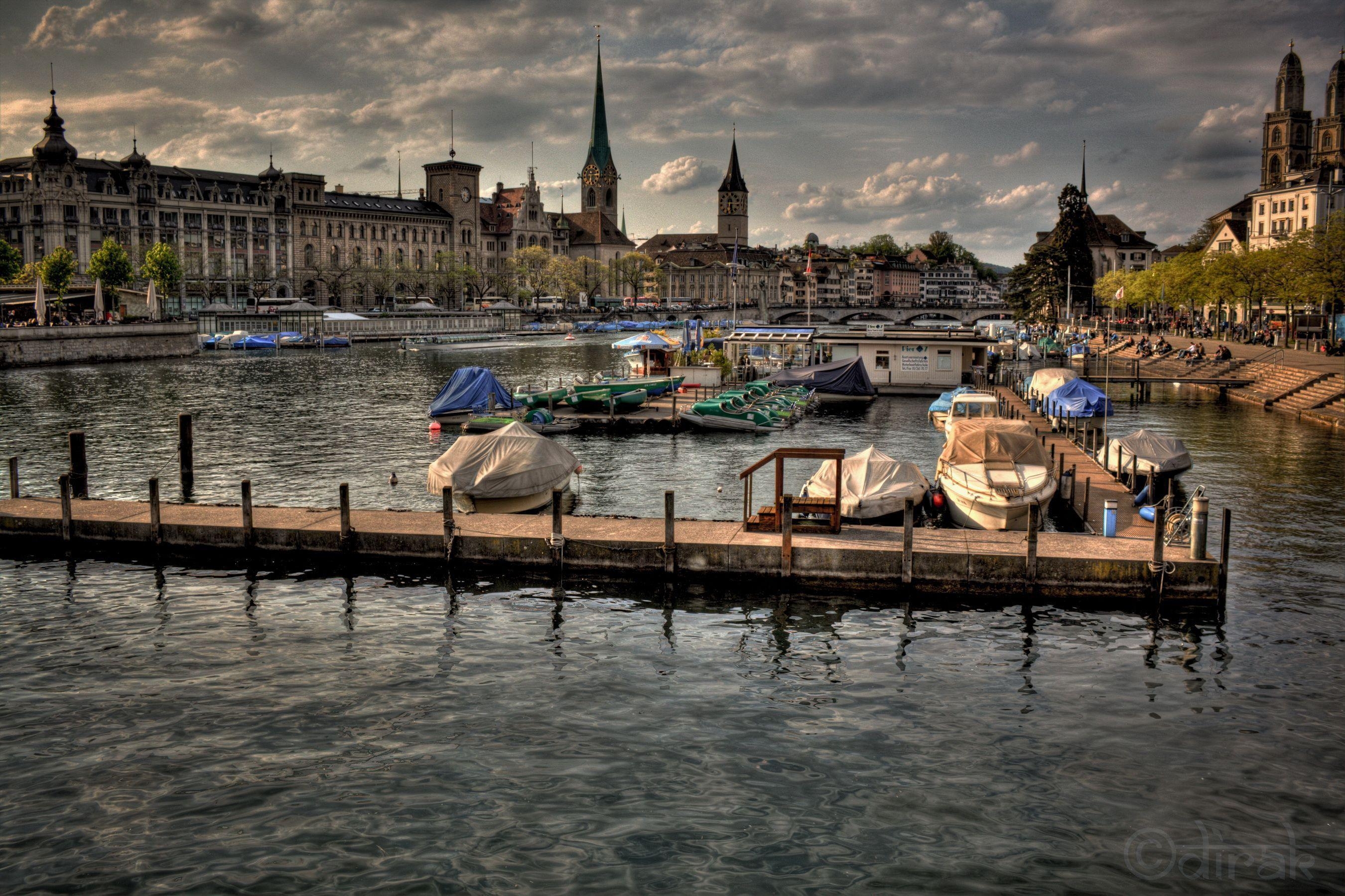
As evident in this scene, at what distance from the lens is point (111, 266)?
470 feet

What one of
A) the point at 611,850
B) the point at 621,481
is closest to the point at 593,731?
the point at 611,850

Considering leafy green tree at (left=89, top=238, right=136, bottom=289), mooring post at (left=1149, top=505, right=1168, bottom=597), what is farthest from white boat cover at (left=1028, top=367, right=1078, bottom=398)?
leafy green tree at (left=89, top=238, right=136, bottom=289)

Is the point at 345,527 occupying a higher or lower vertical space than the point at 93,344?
lower

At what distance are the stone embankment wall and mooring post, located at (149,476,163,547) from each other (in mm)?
83780

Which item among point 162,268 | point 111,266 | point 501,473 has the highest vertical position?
point 162,268

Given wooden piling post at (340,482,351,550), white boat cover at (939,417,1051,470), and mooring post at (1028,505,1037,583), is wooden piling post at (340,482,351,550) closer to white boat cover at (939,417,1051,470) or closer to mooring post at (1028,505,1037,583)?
mooring post at (1028,505,1037,583)

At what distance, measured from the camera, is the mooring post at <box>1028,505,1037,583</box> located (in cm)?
2592

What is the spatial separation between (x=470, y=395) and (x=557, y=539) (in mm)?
34248

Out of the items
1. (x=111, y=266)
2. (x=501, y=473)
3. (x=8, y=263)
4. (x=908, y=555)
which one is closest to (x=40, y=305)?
(x=111, y=266)

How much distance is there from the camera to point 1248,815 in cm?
1642

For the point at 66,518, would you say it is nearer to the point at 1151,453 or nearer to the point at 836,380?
the point at 1151,453

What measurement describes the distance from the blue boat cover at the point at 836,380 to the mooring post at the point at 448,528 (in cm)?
4778

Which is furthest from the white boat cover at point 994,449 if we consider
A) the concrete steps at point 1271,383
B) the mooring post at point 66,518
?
the concrete steps at point 1271,383

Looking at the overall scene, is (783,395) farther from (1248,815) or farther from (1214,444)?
(1248,815)
